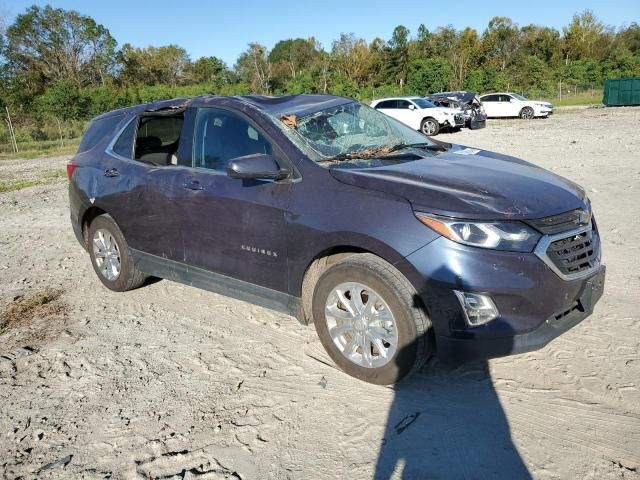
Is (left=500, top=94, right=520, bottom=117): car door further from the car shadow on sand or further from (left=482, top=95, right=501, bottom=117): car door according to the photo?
the car shadow on sand

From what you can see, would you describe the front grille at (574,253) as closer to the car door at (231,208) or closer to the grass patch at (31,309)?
the car door at (231,208)

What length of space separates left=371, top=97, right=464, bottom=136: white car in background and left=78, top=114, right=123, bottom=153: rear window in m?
17.9

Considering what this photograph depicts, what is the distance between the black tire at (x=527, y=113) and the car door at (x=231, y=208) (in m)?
28.5

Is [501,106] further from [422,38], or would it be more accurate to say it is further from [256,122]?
[422,38]

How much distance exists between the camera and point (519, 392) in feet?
10.3

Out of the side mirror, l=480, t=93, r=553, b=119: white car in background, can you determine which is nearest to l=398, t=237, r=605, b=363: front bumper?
the side mirror

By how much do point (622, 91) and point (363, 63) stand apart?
31483 mm

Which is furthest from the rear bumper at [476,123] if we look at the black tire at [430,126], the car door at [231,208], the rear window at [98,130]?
the car door at [231,208]

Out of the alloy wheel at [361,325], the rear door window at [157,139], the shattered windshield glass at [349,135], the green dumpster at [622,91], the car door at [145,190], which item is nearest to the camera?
the alloy wheel at [361,325]

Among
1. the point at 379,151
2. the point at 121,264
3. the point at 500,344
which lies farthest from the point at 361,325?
the point at 121,264

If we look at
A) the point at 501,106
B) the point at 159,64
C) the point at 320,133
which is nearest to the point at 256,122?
the point at 320,133

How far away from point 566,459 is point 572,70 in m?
53.3

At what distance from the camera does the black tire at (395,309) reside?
2.99 metres

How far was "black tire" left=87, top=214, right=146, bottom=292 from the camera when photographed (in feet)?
16.1
